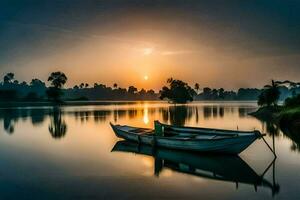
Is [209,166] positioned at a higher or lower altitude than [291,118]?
lower

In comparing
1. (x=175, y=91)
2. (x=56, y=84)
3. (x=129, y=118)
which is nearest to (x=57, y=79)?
(x=56, y=84)

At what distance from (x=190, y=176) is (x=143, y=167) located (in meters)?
3.55

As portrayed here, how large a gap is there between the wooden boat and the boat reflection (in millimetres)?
500

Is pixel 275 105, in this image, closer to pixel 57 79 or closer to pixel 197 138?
pixel 197 138

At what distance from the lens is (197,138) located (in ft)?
76.9

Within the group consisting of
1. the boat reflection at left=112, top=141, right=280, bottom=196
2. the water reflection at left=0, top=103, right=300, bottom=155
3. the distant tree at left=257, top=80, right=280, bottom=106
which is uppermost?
the distant tree at left=257, top=80, right=280, bottom=106

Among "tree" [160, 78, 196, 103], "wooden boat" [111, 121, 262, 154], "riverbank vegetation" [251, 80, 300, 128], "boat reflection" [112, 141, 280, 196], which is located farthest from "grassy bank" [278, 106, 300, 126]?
"tree" [160, 78, 196, 103]

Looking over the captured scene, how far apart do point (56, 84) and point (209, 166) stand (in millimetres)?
158097

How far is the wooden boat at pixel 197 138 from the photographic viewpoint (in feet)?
68.4

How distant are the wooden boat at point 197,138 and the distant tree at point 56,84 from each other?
13560cm

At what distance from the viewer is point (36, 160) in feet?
68.4

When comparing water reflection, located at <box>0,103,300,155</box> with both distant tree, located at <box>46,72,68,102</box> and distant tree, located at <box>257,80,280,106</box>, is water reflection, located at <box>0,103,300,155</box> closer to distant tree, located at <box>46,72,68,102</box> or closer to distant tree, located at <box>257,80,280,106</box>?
distant tree, located at <box>257,80,280,106</box>

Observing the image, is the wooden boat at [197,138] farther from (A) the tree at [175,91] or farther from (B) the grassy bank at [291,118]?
(A) the tree at [175,91]

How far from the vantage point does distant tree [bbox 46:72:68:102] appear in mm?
158000
